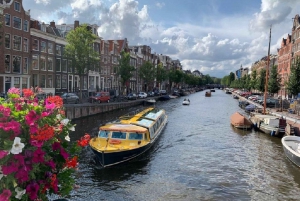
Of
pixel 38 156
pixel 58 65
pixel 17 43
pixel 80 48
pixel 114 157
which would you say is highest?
pixel 17 43

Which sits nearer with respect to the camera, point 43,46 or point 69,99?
point 69,99

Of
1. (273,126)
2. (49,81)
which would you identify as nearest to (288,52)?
(273,126)

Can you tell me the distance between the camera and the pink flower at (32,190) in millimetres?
5133

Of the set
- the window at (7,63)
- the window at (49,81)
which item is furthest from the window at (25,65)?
the window at (49,81)

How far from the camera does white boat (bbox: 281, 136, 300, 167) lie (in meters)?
20.7

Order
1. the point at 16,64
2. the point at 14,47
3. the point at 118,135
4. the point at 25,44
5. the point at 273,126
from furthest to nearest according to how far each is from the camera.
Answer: the point at 25,44 < the point at 16,64 < the point at 14,47 < the point at 273,126 < the point at 118,135

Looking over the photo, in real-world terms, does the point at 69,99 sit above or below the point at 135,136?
above

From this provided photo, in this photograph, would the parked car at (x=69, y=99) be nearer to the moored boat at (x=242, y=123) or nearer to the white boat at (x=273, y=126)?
the moored boat at (x=242, y=123)

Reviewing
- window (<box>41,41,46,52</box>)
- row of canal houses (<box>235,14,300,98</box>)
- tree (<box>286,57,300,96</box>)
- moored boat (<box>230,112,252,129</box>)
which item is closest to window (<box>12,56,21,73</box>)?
window (<box>41,41,46,52</box>)

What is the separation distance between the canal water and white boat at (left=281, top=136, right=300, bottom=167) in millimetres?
528

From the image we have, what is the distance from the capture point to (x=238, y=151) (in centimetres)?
2594

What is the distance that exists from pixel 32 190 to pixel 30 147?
841 mm

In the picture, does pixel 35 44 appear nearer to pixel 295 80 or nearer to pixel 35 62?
pixel 35 62

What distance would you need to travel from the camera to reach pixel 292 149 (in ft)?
72.8
